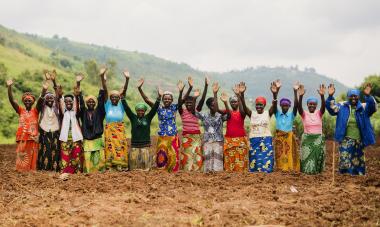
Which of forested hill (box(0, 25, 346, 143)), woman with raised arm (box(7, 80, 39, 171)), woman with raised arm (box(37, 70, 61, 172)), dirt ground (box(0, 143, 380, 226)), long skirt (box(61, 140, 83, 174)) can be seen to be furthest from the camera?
forested hill (box(0, 25, 346, 143))

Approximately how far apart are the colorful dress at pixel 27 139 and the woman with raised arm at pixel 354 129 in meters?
5.59

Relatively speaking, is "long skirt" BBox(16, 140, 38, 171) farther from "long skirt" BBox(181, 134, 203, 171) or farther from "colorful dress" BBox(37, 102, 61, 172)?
"long skirt" BBox(181, 134, 203, 171)

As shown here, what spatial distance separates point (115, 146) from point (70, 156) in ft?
2.99

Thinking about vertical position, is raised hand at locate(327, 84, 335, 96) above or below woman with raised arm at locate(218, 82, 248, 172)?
above

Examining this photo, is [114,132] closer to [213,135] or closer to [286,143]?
[213,135]

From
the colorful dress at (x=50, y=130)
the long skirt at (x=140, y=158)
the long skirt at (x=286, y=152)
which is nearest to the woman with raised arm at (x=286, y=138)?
the long skirt at (x=286, y=152)

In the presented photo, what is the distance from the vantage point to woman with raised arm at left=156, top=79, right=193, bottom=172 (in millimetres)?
8945

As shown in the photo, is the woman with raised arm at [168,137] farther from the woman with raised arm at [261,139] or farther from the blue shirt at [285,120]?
the blue shirt at [285,120]

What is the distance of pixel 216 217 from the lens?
18.9ft

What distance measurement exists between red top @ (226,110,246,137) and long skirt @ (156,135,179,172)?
103 cm

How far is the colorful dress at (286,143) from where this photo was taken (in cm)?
890

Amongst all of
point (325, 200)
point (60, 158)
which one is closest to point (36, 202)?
point (60, 158)

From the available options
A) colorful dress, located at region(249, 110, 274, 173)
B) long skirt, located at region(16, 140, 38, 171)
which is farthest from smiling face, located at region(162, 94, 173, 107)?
long skirt, located at region(16, 140, 38, 171)

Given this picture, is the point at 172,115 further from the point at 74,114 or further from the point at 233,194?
the point at 233,194
